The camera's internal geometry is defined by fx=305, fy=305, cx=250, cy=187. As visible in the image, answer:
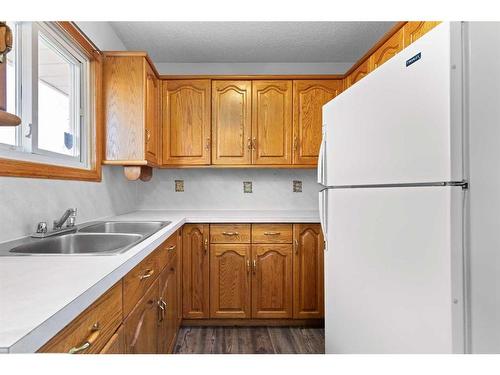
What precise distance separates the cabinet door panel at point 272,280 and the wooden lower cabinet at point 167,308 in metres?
0.67

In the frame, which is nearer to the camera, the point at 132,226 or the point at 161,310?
the point at 161,310

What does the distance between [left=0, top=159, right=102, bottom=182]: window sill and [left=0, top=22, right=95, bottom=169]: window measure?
55 mm

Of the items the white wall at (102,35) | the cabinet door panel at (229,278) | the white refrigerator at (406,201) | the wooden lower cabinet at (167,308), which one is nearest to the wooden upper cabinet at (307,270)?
the cabinet door panel at (229,278)

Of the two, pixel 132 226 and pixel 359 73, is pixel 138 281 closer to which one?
pixel 132 226

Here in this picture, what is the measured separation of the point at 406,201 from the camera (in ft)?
3.08

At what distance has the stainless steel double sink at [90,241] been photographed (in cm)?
123

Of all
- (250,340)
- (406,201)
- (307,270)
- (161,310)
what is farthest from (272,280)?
(406,201)

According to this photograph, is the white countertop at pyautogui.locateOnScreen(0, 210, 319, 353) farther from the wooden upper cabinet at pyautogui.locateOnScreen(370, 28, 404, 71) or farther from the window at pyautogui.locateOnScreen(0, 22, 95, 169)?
the wooden upper cabinet at pyautogui.locateOnScreen(370, 28, 404, 71)

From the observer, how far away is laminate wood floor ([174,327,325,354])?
2129 mm

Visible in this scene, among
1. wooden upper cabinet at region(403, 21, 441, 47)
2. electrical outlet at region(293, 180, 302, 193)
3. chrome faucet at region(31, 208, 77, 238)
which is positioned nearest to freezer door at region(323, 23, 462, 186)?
wooden upper cabinet at region(403, 21, 441, 47)

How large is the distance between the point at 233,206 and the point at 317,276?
1.07 meters

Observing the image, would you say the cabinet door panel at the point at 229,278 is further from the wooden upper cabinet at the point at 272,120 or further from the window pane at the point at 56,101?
the window pane at the point at 56,101

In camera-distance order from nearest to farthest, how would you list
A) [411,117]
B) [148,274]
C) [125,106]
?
[411,117], [148,274], [125,106]

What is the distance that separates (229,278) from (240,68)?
2.01m
